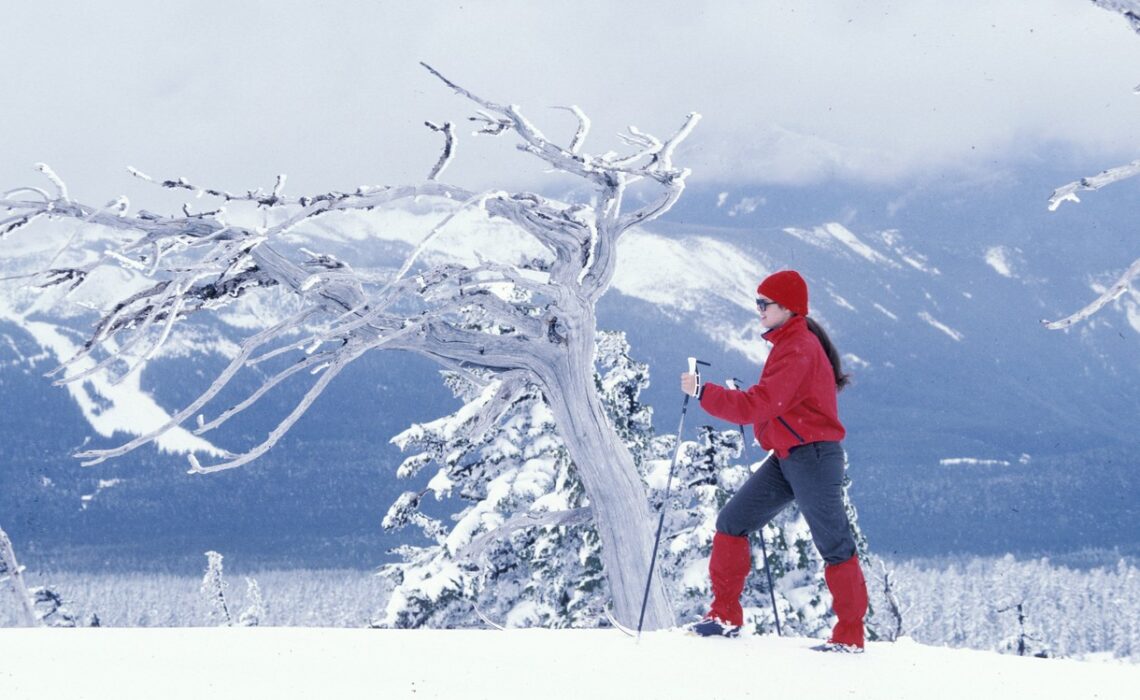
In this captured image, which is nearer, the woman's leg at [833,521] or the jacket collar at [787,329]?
the woman's leg at [833,521]

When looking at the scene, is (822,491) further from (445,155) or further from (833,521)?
(445,155)

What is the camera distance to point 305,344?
768cm

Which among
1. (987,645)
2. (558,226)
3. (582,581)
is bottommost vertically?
(987,645)

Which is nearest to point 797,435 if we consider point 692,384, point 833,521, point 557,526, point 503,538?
point 833,521

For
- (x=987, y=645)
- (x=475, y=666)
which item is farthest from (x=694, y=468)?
(x=987, y=645)

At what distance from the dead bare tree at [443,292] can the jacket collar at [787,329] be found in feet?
5.90

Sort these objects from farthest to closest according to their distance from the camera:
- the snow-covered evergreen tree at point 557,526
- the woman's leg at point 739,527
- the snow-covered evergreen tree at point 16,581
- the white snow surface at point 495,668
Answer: the snow-covered evergreen tree at point 557,526
the snow-covered evergreen tree at point 16,581
the woman's leg at point 739,527
the white snow surface at point 495,668

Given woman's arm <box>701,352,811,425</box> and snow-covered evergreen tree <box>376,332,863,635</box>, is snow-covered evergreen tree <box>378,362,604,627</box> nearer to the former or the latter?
snow-covered evergreen tree <box>376,332,863,635</box>

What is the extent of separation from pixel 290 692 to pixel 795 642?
301 centimetres

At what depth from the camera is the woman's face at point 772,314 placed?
6598 mm

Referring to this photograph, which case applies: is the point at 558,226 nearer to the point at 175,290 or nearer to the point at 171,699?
the point at 175,290

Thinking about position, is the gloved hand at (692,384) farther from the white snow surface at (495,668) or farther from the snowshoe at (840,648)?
the snowshoe at (840,648)

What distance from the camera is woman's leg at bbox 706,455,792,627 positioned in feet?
22.1

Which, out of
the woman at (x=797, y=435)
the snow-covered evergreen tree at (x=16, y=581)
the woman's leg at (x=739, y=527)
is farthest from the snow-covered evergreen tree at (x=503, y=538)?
the woman at (x=797, y=435)
